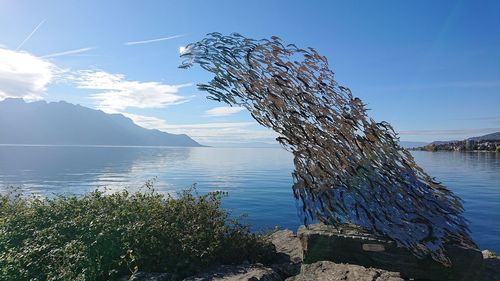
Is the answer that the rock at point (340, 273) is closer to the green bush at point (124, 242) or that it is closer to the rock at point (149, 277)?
the green bush at point (124, 242)

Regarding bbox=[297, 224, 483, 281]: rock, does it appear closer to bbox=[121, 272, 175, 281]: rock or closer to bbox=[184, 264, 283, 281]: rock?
bbox=[184, 264, 283, 281]: rock

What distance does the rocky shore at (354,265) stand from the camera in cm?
821

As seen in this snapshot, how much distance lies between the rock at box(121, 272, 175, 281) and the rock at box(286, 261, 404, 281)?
2.83 meters

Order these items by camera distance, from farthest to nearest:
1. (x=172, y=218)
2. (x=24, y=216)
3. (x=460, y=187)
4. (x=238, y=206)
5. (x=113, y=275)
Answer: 1. (x=460, y=187)
2. (x=238, y=206)
3. (x=24, y=216)
4. (x=172, y=218)
5. (x=113, y=275)

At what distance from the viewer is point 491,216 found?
26031 millimetres

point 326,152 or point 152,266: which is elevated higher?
point 326,152

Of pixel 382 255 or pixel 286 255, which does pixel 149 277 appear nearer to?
pixel 286 255

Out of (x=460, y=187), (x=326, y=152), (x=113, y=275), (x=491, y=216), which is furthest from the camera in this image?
(x=460, y=187)

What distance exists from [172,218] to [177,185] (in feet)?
108

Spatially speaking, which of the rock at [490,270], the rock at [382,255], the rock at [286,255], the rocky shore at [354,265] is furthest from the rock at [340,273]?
the rock at [490,270]

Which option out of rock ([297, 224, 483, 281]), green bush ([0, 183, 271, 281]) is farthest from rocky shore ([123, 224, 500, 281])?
green bush ([0, 183, 271, 281])

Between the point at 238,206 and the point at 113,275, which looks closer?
the point at 113,275

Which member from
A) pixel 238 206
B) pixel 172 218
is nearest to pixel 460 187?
pixel 238 206

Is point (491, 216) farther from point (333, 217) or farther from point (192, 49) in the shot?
point (192, 49)
